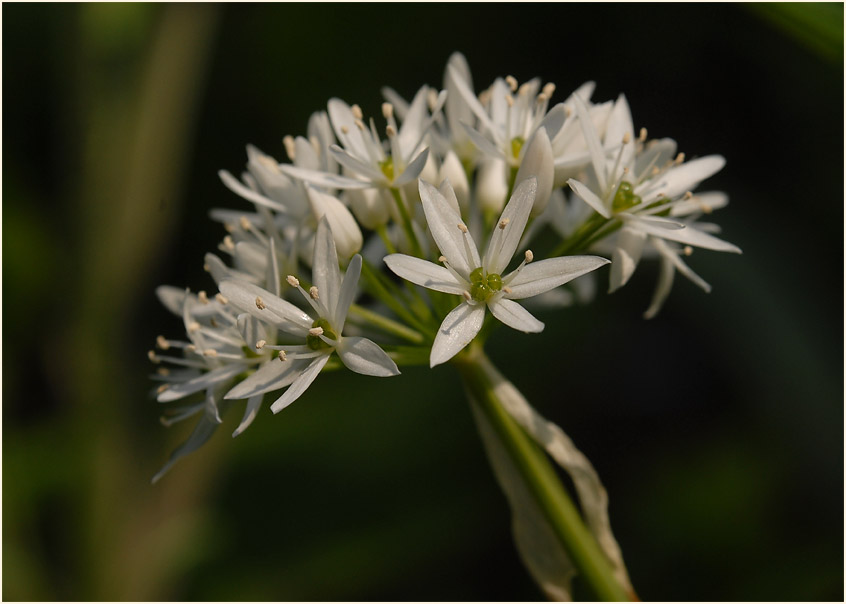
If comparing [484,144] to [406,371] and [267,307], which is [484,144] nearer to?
[267,307]

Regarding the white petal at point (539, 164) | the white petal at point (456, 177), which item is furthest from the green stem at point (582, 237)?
the white petal at point (456, 177)

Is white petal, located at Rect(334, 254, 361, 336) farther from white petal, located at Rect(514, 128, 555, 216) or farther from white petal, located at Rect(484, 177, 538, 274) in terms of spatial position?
white petal, located at Rect(514, 128, 555, 216)

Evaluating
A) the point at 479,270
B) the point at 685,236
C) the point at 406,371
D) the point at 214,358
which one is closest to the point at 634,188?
the point at 685,236

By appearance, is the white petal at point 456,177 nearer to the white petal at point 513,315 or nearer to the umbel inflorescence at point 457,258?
the umbel inflorescence at point 457,258

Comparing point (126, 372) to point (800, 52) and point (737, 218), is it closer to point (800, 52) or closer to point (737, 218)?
point (737, 218)

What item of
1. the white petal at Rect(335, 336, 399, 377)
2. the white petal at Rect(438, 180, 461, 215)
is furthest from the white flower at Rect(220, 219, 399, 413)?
the white petal at Rect(438, 180, 461, 215)

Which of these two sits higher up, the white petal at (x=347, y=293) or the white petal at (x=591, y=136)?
the white petal at (x=591, y=136)
